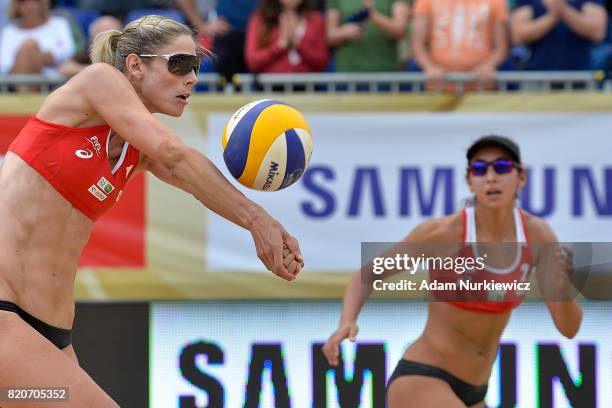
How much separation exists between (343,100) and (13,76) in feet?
7.36

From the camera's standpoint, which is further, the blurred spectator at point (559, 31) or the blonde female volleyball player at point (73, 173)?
the blurred spectator at point (559, 31)

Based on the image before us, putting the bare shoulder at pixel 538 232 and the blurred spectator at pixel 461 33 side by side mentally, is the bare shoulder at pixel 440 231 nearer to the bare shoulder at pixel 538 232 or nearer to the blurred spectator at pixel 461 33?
the bare shoulder at pixel 538 232

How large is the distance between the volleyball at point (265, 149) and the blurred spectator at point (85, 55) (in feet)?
11.1

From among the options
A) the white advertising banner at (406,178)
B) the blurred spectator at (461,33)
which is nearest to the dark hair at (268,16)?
the white advertising banner at (406,178)

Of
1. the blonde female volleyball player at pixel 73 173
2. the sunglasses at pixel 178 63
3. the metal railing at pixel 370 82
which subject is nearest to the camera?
the blonde female volleyball player at pixel 73 173

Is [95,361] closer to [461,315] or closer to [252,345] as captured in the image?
[252,345]

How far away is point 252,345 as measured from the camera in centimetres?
633

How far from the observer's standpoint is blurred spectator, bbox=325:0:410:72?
277 inches

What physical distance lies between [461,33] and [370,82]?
74 cm

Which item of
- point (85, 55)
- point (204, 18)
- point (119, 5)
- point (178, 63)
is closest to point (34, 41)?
point (85, 55)

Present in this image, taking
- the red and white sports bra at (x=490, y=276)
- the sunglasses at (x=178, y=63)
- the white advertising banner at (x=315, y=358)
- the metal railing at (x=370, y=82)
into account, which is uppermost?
the metal railing at (x=370, y=82)

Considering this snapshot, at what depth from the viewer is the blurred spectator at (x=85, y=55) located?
698cm

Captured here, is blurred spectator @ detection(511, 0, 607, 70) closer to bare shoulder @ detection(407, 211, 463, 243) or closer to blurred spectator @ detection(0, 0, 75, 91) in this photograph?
bare shoulder @ detection(407, 211, 463, 243)

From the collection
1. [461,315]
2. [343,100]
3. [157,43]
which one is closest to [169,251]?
[343,100]
